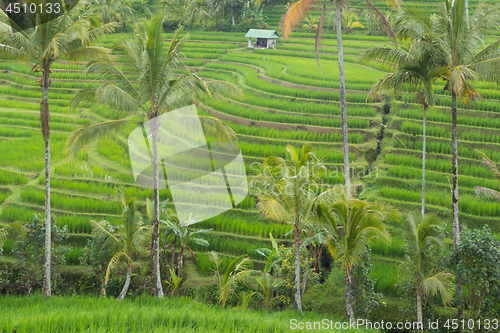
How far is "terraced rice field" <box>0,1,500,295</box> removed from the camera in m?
12.2

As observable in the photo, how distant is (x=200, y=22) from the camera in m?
34.8

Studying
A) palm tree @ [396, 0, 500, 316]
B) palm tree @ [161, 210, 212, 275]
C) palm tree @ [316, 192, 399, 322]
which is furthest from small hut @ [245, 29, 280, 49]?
palm tree @ [316, 192, 399, 322]

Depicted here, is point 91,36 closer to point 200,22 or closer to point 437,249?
point 437,249

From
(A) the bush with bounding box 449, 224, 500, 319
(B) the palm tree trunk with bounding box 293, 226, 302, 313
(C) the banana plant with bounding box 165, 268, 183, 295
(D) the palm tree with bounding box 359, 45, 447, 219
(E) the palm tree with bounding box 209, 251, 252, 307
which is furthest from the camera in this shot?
(C) the banana plant with bounding box 165, 268, 183, 295

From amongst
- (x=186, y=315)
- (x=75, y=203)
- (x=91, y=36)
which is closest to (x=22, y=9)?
(x=91, y=36)

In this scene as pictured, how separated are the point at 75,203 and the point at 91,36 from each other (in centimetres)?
549

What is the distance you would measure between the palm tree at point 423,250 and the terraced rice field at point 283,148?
4.12 feet

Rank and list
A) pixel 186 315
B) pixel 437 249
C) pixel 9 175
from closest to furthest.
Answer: pixel 186 315 < pixel 437 249 < pixel 9 175

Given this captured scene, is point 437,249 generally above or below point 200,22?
below

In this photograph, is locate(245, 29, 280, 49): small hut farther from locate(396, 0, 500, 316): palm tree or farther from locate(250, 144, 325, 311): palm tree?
locate(250, 144, 325, 311): palm tree

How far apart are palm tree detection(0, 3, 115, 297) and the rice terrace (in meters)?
0.04

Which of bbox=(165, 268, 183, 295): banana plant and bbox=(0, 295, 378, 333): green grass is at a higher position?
bbox=(0, 295, 378, 333): green grass

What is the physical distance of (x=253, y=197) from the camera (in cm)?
1344

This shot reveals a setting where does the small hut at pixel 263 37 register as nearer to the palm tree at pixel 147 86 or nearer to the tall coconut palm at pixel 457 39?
the tall coconut palm at pixel 457 39
